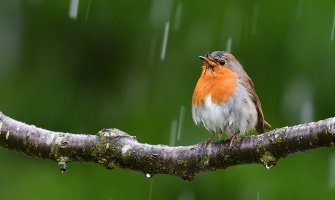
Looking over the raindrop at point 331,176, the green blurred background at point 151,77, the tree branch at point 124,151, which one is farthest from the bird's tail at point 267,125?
the tree branch at point 124,151

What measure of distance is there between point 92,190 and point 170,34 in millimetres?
1683

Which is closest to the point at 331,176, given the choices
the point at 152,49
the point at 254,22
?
→ the point at 254,22

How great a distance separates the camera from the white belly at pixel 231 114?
210 inches

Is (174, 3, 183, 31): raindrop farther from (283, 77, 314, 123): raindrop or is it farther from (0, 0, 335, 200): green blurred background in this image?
(283, 77, 314, 123): raindrop

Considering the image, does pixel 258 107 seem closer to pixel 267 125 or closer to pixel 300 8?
pixel 267 125

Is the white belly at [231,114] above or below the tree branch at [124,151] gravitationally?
above

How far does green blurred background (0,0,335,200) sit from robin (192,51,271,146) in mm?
670

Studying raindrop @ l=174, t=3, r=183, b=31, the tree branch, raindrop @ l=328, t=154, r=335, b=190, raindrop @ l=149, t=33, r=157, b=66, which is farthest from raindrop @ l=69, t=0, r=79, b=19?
raindrop @ l=328, t=154, r=335, b=190

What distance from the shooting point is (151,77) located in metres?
6.98

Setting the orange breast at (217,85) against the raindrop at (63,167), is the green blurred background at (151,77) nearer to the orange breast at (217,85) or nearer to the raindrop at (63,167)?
the orange breast at (217,85)

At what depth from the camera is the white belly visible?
5.34 meters

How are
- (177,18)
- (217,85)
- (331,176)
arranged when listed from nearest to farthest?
(217,85)
(331,176)
(177,18)

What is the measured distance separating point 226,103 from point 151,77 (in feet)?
5.57

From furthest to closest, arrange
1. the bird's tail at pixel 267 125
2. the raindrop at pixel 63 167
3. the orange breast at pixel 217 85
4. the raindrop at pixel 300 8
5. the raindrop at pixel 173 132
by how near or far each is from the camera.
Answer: the raindrop at pixel 300 8, the raindrop at pixel 173 132, the bird's tail at pixel 267 125, the orange breast at pixel 217 85, the raindrop at pixel 63 167
